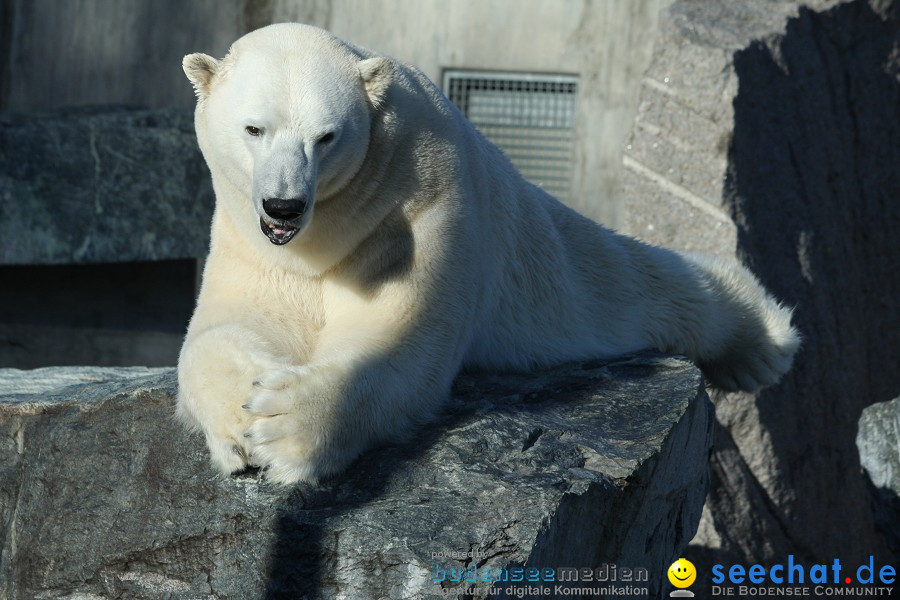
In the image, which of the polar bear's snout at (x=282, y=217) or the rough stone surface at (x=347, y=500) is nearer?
the rough stone surface at (x=347, y=500)

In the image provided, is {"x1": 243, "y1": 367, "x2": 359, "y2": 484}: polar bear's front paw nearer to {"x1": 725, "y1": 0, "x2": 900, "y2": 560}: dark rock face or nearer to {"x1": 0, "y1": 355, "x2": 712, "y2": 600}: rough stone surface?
{"x1": 0, "y1": 355, "x2": 712, "y2": 600}: rough stone surface

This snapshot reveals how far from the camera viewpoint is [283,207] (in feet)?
8.39

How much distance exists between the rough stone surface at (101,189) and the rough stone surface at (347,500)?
14.4ft

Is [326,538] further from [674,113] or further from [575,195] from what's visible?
[575,195]

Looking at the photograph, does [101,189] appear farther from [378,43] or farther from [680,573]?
[680,573]

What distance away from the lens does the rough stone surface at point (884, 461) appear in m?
3.67

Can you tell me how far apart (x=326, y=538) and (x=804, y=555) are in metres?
3.91

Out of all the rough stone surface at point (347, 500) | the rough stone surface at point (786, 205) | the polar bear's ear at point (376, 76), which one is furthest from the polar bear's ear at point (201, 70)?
the rough stone surface at point (786, 205)

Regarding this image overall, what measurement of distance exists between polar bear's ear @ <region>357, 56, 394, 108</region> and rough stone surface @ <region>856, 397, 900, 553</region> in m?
2.08

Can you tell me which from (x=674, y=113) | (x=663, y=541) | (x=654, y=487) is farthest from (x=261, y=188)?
(x=674, y=113)

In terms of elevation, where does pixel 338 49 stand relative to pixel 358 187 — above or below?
above

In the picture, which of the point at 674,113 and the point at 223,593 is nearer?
the point at 223,593

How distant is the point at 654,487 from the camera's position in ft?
9.97

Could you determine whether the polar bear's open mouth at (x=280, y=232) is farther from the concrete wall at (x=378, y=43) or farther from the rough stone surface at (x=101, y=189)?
the concrete wall at (x=378, y=43)
